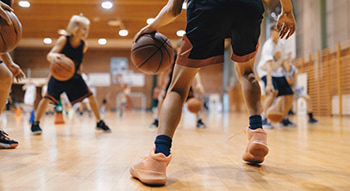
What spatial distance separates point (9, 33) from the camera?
1939 mm

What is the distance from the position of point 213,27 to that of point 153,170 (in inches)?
32.3

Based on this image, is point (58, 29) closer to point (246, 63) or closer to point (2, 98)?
point (2, 98)

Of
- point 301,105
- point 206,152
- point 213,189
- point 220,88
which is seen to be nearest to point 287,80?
point 206,152

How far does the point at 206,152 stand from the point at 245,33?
1.08m

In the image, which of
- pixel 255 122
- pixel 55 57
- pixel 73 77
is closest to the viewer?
pixel 255 122

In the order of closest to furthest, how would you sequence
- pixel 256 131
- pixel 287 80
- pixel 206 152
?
1. pixel 256 131
2. pixel 206 152
3. pixel 287 80

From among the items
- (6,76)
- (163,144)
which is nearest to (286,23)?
(163,144)

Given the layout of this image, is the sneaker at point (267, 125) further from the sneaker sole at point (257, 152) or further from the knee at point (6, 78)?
the knee at point (6, 78)

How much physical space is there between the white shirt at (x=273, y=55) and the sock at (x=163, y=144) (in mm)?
3672

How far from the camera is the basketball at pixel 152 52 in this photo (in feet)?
5.93

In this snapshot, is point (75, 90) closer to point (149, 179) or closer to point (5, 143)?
point (5, 143)

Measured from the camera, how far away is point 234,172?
1.54 metres

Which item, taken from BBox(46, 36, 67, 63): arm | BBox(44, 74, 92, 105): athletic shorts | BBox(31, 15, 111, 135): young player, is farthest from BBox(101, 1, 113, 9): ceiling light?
BBox(44, 74, 92, 105): athletic shorts

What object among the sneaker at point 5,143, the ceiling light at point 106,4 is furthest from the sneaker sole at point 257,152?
the ceiling light at point 106,4
